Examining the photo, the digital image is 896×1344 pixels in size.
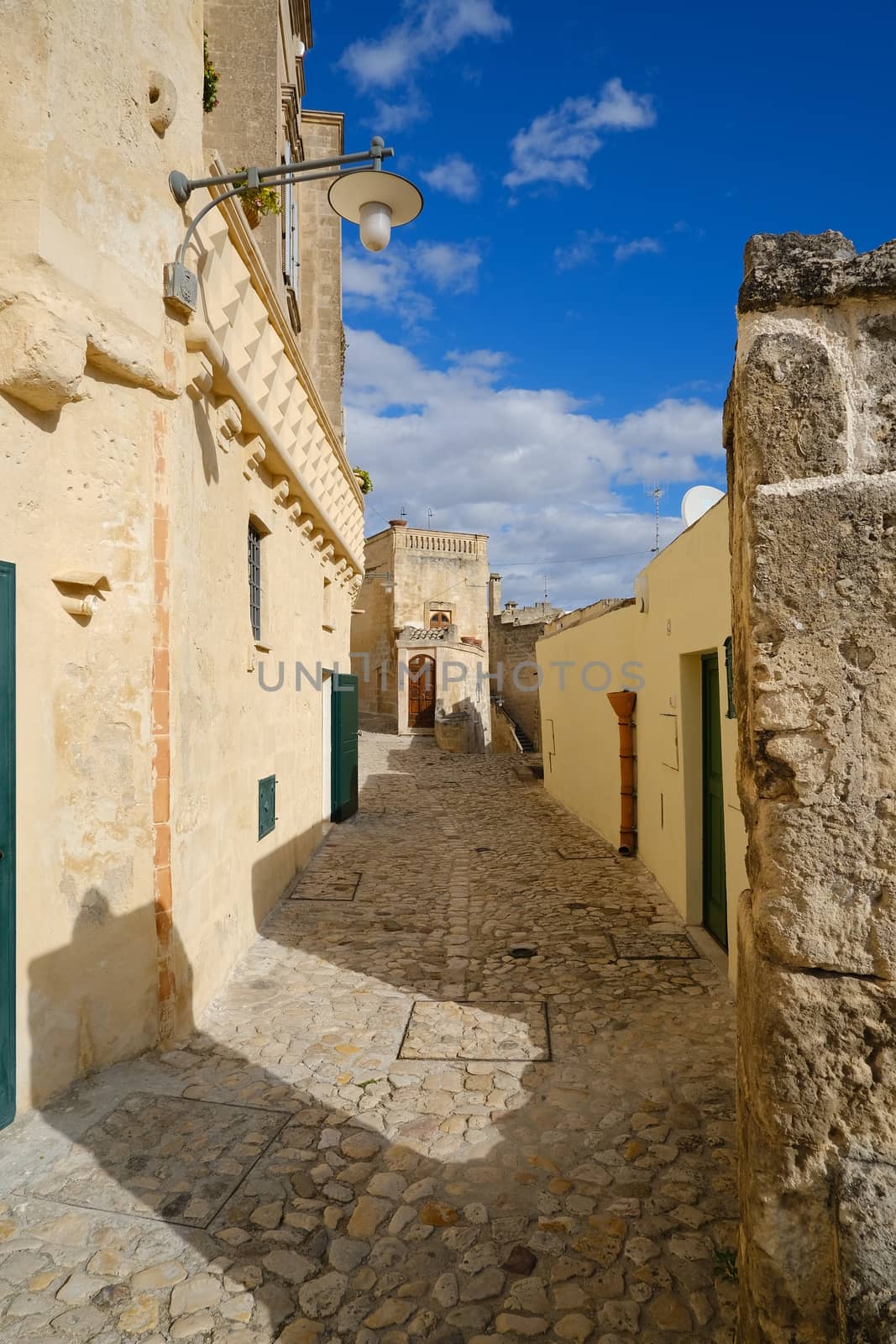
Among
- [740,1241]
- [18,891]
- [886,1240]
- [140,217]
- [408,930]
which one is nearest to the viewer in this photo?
[886,1240]

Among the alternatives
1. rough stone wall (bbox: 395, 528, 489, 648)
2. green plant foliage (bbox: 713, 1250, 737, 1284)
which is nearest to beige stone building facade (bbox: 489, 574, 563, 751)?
rough stone wall (bbox: 395, 528, 489, 648)

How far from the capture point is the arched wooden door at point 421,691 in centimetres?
2453

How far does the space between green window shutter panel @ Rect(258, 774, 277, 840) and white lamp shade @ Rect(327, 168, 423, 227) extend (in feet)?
13.2

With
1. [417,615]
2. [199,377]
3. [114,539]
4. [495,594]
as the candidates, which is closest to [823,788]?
[114,539]

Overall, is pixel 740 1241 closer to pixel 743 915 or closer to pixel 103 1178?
pixel 743 915

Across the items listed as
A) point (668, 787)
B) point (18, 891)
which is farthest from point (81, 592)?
point (668, 787)

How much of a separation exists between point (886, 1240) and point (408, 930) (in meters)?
4.69

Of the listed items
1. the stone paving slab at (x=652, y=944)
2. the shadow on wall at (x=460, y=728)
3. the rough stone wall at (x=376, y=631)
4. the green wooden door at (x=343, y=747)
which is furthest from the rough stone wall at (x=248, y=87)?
the rough stone wall at (x=376, y=631)

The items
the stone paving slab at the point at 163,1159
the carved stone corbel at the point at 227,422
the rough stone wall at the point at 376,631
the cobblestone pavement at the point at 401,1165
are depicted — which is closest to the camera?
the cobblestone pavement at the point at 401,1165

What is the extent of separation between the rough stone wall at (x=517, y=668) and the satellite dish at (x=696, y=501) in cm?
2151

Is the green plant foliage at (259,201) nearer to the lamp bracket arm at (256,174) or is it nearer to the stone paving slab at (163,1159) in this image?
the lamp bracket arm at (256,174)

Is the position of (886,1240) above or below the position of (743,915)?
below

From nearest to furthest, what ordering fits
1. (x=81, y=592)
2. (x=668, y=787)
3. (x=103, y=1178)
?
(x=103, y=1178), (x=81, y=592), (x=668, y=787)

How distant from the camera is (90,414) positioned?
3514mm
